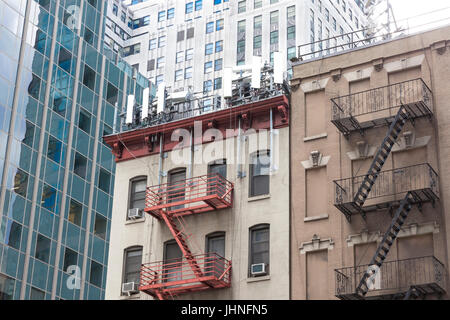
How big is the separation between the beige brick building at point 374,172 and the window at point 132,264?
8.64 metres

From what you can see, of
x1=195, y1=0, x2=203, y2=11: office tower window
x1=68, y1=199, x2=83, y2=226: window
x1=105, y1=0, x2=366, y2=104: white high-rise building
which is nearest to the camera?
x1=68, y1=199, x2=83, y2=226: window

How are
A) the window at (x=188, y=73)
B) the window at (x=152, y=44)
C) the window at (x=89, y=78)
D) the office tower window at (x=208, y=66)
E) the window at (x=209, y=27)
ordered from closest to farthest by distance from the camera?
the window at (x=89, y=78) < the office tower window at (x=208, y=66) < the window at (x=188, y=73) < the window at (x=209, y=27) < the window at (x=152, y=44)

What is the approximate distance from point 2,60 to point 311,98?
Result: 33294 mm

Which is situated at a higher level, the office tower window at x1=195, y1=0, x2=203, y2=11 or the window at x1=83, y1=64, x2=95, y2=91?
the office tower window at x1=195, y1=0, x2=203, y2=11

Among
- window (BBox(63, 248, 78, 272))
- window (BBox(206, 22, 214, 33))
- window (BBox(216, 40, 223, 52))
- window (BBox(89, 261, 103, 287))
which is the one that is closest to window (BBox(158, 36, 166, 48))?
window (BBox(206, 22, 214, 33))

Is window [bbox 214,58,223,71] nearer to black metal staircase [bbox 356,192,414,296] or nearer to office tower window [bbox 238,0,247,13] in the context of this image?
office tower window [bbox 238,0,247,13]

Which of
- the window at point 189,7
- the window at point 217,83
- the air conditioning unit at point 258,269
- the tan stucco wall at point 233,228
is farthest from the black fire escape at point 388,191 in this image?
the window at point 189,7

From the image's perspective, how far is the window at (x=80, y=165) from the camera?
71125 millimetres

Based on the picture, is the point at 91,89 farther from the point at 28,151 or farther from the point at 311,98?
the point at 311,98

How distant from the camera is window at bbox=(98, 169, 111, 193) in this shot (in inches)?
2884

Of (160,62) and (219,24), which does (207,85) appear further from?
(160,62)

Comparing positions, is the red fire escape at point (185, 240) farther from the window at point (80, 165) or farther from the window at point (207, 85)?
the window at point (207, 85)

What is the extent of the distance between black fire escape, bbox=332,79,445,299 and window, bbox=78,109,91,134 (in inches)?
1458
